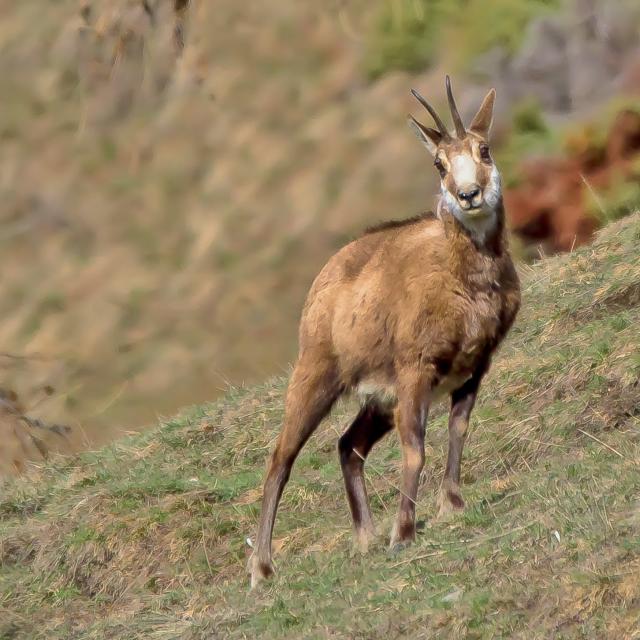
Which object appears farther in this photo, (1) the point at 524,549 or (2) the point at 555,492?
(2) the point at 555,492

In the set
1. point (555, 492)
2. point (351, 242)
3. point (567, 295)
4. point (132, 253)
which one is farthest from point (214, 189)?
point (555, 492)

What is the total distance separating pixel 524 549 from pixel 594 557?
53cm

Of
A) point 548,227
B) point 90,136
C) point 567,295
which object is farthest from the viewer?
point 90,136

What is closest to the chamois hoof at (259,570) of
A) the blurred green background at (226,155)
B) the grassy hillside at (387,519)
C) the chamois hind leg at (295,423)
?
the chamois hind leg at (295,423)

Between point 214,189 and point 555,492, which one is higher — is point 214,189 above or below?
below

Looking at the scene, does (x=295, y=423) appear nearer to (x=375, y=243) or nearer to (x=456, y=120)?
(x=375, y=243)

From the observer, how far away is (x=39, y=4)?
2425cm

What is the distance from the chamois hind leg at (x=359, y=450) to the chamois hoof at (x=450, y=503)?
2.33 ft

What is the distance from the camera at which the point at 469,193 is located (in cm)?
816

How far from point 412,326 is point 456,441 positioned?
27.4 inches

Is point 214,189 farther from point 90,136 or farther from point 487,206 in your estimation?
point 487,206

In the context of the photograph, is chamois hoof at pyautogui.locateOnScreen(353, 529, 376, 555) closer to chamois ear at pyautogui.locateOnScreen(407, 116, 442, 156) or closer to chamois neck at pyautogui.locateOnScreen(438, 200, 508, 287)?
chamois neck at pyautogui.locateOnScreen(438, 200, 508, 287)

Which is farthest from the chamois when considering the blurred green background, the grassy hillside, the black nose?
the blurred green background

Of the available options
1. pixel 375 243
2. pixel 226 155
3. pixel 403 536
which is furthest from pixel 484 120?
pixel 226 155
